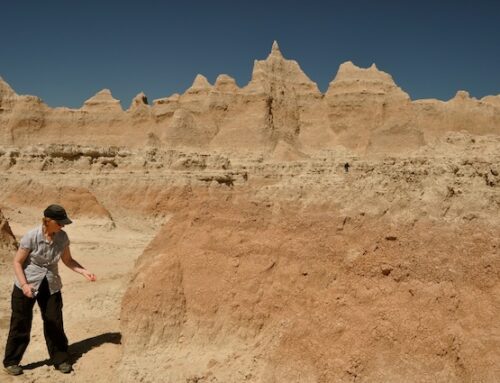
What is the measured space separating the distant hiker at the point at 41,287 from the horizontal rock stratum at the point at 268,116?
1309 inches

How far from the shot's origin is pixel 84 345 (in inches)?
212

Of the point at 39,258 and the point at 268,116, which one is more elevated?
the point at 268,116

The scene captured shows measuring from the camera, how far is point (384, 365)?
3.70 m

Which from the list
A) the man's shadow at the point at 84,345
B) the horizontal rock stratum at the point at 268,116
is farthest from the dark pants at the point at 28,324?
the horizontal rock stratum at the point at 268,116

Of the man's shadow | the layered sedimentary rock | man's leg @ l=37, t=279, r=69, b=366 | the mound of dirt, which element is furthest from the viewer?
the layered sedimentary rock

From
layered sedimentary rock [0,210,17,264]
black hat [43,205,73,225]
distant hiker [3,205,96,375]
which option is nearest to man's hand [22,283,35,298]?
distant hiker [3,205,96,375]

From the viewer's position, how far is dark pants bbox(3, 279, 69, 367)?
15.6 ft

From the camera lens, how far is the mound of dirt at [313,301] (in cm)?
374

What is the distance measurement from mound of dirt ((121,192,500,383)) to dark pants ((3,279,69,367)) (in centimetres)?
70

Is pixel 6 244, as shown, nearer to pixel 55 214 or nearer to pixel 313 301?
pixel 55 214

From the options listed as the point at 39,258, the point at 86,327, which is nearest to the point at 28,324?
the point at 39,258

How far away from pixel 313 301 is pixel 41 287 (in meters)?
2.77

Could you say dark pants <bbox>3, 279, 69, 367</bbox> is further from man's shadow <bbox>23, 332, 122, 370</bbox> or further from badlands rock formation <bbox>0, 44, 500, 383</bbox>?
badlands rock formation <bbox>0, 44, 500, 383</bbox>

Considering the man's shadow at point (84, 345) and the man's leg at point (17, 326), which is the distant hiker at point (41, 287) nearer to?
the man's leg at point (17, 326)
